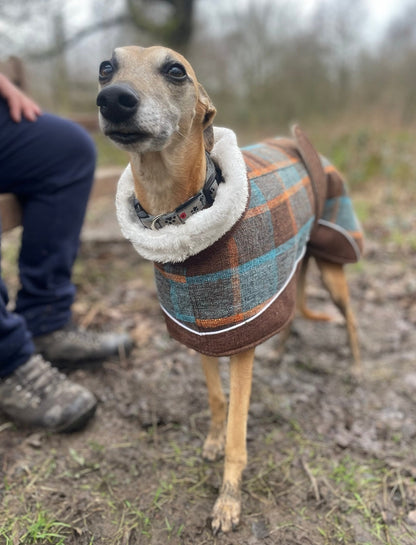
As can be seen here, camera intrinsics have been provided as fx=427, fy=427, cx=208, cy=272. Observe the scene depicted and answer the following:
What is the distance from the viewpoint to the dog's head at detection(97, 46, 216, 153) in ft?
3.64

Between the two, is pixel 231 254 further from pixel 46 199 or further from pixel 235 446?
pixel 46 199

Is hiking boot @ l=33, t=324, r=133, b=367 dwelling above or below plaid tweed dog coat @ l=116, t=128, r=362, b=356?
below

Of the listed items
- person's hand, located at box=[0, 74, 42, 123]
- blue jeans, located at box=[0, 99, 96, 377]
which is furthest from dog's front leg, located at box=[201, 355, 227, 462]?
person's hand, located at box=[0, 74, 42, 123]

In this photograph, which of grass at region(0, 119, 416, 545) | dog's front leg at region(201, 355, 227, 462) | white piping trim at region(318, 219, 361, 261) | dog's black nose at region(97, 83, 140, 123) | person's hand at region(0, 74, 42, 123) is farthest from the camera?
white piping trim at region(318, 219, 361, 261)

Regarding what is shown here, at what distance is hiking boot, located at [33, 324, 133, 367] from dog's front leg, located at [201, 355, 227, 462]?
77 centimetres

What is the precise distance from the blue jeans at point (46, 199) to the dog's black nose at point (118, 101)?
39.9 inches

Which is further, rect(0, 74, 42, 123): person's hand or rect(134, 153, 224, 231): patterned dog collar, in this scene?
rect(0, 74, 42, 123): person's hand

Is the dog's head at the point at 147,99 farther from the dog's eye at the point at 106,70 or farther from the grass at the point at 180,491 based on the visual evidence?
the grass at the point at 180,491

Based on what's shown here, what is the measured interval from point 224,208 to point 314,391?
4.37 feet

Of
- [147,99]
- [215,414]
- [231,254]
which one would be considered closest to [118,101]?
[147,99]

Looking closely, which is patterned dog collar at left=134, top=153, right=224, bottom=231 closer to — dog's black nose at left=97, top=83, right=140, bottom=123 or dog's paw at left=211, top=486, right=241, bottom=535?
dog's black nose at left=97, top=83, right=140, bottom=123

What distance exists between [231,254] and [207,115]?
45cm

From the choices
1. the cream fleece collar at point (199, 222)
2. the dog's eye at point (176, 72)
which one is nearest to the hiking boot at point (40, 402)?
the cream fleece collar at point (199, 222)

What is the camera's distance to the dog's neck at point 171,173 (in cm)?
128
